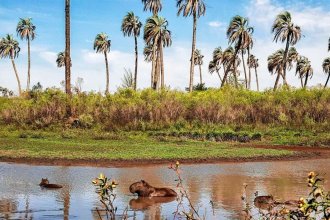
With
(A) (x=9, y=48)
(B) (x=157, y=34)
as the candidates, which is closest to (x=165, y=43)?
(B) (x=157, y=34)

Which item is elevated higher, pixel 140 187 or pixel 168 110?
pixel 168 110

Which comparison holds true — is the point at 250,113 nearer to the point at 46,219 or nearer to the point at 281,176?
the point at 281,176

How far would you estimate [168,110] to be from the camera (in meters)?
33.6

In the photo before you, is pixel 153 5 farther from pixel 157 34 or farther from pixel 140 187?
pixel 140 187

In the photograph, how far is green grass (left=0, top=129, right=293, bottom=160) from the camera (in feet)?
66.4

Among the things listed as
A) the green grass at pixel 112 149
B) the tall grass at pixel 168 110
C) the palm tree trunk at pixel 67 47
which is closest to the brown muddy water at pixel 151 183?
the green grass at pixel 112 149

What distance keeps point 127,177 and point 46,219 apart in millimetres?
6202

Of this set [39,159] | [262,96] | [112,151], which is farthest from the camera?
[262,96]

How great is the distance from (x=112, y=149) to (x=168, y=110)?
1094 centimetres

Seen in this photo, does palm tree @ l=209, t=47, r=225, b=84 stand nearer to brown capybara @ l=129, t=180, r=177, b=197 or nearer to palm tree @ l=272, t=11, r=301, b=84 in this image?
palm tree @ l=272, t=11, r=301, b=84

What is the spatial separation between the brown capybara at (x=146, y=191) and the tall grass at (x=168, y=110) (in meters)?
20.8

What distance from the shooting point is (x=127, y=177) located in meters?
15.1

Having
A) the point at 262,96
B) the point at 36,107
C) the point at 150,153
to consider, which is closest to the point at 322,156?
the point at 150,153

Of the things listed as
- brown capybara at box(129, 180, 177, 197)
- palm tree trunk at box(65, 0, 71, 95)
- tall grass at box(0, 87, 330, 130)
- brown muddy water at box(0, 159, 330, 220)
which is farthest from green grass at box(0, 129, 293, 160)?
brown capybara at box(129, 180, 177, 197)
